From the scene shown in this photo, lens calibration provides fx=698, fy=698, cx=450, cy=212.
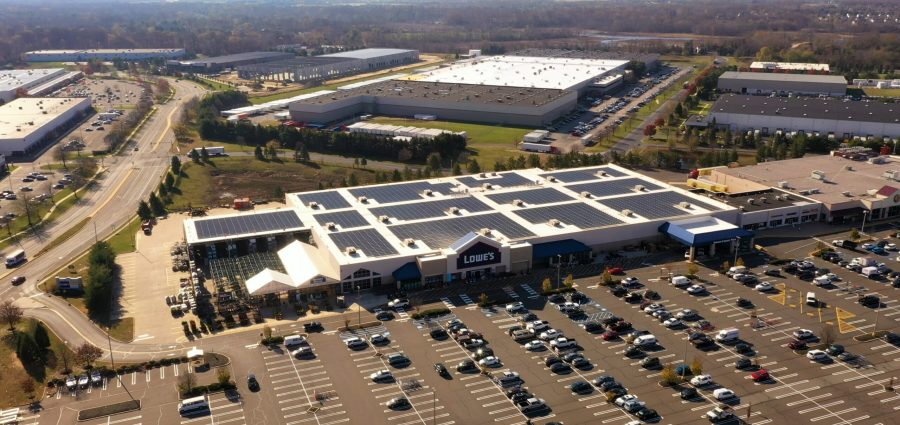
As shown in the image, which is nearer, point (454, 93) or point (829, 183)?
point (829, 183)

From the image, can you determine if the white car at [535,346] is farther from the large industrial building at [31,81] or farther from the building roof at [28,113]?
the large industrial building at [31,81]

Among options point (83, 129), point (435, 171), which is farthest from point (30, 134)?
point (435, 171)

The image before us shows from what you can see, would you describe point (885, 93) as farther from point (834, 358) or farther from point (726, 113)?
point (834, 358)

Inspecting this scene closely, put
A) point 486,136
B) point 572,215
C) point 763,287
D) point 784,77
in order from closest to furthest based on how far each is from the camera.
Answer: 1. point 763,287
2. point 572,215
3. point 486,136
4. point 784,77

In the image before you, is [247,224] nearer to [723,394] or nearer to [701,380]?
[701,380]

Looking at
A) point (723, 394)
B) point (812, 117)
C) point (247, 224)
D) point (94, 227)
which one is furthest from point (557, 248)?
point (812, 117)

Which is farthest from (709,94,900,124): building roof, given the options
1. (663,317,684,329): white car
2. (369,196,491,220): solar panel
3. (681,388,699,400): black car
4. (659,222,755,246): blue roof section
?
(681,388,699,400): black car

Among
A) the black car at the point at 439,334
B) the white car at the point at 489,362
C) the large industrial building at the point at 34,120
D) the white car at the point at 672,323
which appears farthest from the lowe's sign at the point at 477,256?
the large industrial building at the point at 34,120
